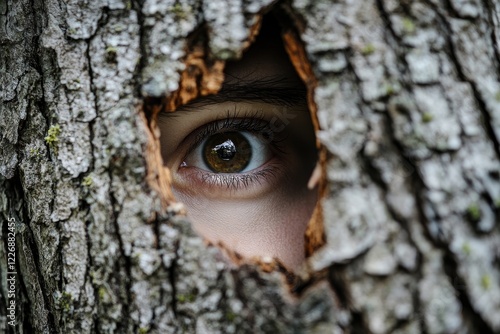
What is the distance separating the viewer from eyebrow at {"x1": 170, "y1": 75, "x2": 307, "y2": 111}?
114 centimetres

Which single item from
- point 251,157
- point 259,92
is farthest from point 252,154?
point 259,92

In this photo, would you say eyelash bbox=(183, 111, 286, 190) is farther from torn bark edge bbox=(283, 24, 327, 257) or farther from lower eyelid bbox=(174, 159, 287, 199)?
torn bark edge bbox=(283, 24, 327, 257)

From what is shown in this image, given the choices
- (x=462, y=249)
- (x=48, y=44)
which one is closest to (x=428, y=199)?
(x=462, y=249)

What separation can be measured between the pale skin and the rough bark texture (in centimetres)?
15

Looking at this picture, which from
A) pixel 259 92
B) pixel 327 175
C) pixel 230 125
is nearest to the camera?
pixel 327 175

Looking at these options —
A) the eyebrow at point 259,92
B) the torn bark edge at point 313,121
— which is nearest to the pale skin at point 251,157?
the eyebrow at point 259,92

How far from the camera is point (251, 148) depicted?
1396mm

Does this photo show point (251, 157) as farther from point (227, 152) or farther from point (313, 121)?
point (313, 121)

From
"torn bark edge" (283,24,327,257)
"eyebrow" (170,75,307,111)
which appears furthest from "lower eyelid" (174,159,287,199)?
"torn bark edge" (283,24,327,257)

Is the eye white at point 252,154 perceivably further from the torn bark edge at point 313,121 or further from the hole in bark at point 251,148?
the torn bark edge at point 313,121

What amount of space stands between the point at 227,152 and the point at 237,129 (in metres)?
0.09

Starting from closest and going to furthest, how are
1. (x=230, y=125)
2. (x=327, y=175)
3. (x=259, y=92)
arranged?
(x=327, y=175)
(x=259, y=92)
(x=230, y=125)

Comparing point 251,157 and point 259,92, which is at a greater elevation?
point 259,92

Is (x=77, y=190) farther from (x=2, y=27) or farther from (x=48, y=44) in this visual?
(x=2, y=27)
